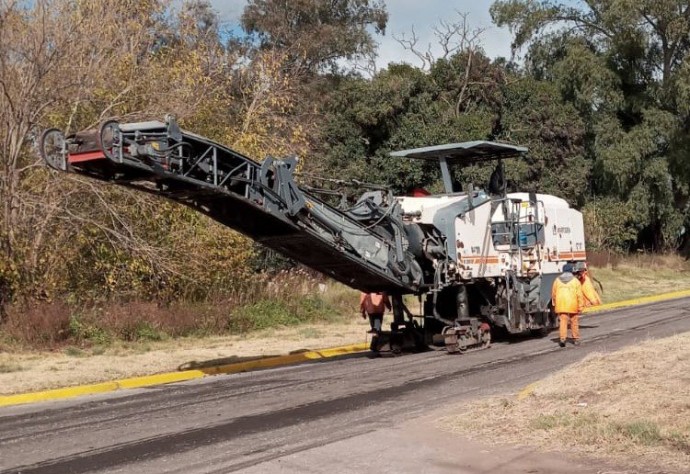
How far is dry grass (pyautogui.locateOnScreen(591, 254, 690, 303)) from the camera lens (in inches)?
1186

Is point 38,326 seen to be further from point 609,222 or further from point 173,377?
point 609,222

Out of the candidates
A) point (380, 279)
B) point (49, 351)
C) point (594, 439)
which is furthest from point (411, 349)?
point (594, 439)

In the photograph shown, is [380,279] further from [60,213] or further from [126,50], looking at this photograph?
[126,50]

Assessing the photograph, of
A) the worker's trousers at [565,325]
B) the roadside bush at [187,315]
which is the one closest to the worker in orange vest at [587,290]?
Answer: the worker's trousers at [565,325]

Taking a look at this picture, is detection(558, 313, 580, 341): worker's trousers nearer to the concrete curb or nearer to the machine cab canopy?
the machine cab canopy

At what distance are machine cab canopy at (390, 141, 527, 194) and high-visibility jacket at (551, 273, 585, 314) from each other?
2.65 metres

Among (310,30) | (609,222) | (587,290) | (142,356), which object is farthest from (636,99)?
(142,356)

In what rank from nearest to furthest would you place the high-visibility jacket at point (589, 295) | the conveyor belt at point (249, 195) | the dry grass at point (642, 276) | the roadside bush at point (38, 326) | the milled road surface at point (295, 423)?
the milled road surface at point (295, 423) < the conveyor belt at point (249, 195) < the roadside bush at point (38, 326) < the high-visibility jacket at point (589, 295) < the dry grass at point (642, 276)

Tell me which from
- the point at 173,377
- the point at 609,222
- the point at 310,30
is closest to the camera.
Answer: the point at 173,377

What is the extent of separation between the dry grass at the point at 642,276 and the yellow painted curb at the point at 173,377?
13370mm

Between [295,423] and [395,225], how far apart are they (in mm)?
5683

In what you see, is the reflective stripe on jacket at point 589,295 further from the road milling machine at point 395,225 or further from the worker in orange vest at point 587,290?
the road milling machine at point 395,225

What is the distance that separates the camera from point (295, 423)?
9352 mm

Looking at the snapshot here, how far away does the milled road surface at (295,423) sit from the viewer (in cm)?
747
